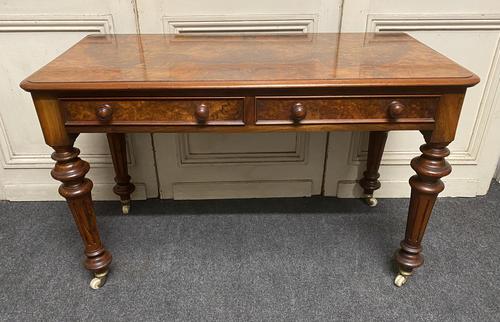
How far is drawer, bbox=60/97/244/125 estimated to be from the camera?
114 cm

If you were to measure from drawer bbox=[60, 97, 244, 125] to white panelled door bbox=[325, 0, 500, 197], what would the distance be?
0.84 meters

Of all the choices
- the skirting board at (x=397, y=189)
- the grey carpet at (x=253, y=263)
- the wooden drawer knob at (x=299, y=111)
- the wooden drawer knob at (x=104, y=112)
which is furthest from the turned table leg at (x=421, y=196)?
the wooden drawer knob at (x=104, y=112)

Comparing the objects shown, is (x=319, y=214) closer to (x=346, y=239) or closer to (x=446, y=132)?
(x=346, y=239)

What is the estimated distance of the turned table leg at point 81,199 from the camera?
1.23 metres

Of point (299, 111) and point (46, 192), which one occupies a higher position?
point (299, 111)

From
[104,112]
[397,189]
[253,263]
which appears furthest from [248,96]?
[397,189]

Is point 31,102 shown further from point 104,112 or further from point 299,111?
point 299,111

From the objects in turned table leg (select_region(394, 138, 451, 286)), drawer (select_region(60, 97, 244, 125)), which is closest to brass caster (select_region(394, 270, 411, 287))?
turned table leg (select_region(394, 138, 451, 286))

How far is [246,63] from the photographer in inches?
49.1

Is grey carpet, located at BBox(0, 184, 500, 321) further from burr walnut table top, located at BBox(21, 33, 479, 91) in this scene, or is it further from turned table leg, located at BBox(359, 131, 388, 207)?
burr walnut table top, located at BBox(21, 33, 479, 91)

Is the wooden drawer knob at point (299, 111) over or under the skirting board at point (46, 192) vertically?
over

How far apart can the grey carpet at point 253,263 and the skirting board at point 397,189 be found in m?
0.04

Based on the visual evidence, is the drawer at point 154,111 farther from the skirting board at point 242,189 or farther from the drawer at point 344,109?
the skirting board at point 242,189

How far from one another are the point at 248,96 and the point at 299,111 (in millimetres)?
157
